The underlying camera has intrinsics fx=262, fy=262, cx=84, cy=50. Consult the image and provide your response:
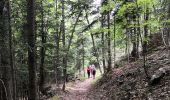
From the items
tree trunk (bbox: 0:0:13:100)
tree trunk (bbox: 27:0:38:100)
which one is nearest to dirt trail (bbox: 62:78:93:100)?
tree trunk (bbox: 0:0:13:100)

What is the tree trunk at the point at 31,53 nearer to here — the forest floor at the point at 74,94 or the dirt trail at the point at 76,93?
the forest floor at the point at 74,94

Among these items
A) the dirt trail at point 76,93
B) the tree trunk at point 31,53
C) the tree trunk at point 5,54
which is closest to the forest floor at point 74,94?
the dirt trail at point 76,93

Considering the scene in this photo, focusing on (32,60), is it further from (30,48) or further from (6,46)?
(6,46)

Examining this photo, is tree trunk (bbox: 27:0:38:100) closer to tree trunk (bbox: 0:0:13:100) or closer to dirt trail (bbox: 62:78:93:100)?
tree trunk (bbox: 0:0:13:100)

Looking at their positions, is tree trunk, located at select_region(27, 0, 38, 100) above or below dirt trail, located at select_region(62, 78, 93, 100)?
above

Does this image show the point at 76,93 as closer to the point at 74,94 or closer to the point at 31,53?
the point at 74,94

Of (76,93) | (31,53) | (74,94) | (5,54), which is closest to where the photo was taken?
(31,53)

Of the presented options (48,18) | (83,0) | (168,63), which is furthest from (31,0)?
(83,0)

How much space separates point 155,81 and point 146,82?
0.86 meters

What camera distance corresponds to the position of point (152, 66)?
14.1 meters

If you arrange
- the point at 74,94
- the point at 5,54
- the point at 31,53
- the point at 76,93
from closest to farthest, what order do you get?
the point at 31,53 → the point at 5,54 → the point at 74,94 → the point at 76,93

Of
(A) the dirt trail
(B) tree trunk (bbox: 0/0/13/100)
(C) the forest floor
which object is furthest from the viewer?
(A) the dirt trail

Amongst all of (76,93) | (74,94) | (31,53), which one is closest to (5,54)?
(31,53)

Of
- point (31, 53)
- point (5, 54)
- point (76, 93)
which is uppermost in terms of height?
point (31, 53)
